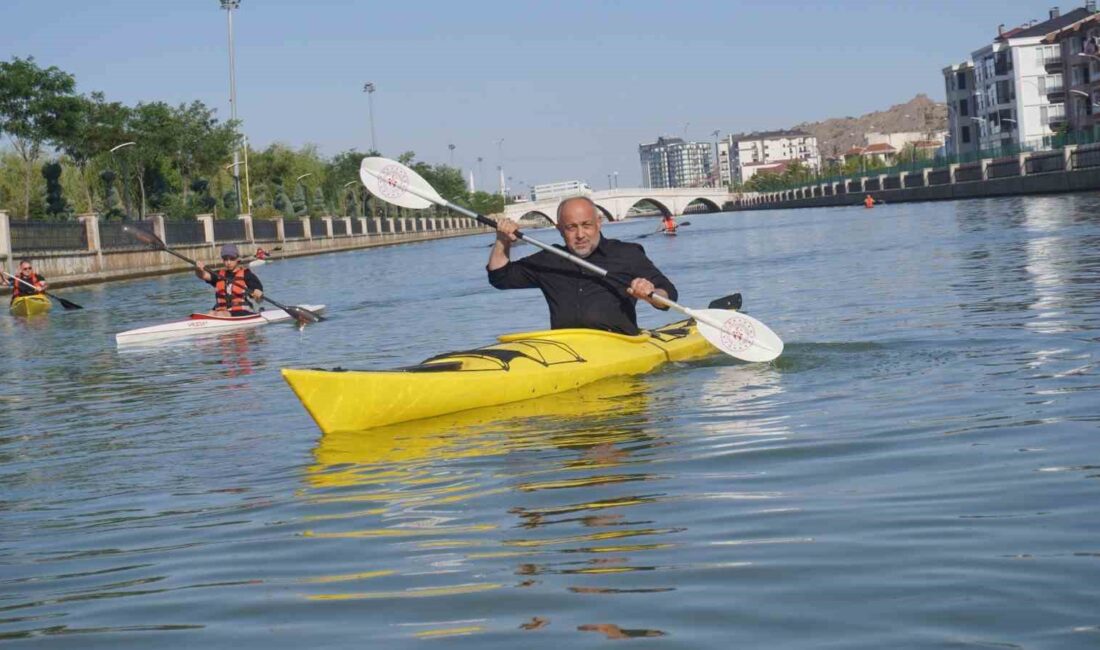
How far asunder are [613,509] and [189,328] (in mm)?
14162

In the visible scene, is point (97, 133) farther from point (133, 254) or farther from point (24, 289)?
point (24, 289)

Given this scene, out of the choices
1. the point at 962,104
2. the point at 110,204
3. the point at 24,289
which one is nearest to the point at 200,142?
the point at 110,204

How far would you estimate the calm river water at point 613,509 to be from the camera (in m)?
3.97

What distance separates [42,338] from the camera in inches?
820

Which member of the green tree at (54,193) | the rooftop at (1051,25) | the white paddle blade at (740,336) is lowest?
the white paddle blade at (740,336)

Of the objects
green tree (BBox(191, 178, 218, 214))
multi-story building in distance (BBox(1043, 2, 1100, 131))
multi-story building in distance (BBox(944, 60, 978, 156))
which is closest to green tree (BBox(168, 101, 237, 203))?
green tree (BBox(191, 178, 218, 214))

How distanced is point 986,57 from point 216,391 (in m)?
106

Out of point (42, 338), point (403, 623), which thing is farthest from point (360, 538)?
point (42, 338)

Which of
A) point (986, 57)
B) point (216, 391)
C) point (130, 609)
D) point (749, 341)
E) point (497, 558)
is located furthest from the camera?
point (986, 57)

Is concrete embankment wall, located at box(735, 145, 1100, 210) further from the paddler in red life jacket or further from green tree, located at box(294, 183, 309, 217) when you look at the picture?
green tree, located at box(294, 183, 309, 217)

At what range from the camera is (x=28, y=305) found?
85.9ft

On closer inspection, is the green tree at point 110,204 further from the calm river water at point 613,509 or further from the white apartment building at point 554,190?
→ the white apartment building at point 554,190

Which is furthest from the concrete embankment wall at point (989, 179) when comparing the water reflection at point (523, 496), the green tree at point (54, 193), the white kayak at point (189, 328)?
the water reflection at point (523, 496)

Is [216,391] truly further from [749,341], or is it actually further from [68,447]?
[749,341]
